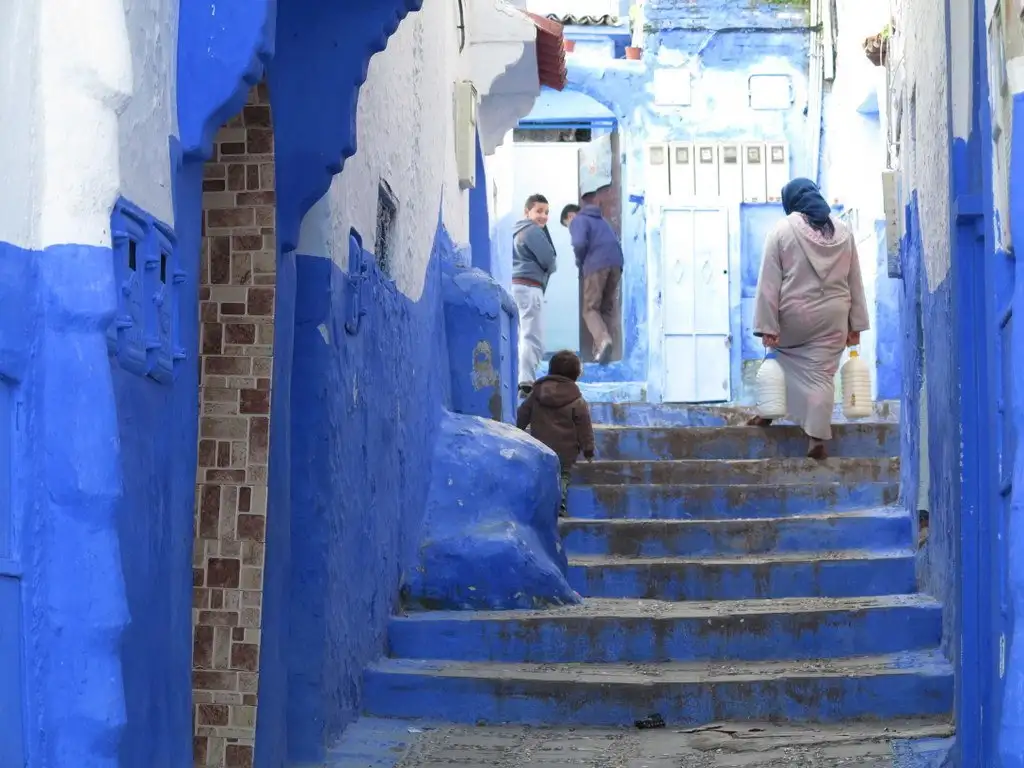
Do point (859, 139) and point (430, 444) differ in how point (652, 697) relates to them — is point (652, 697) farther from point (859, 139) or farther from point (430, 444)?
point (859, 139)

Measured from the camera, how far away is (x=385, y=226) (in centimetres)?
780

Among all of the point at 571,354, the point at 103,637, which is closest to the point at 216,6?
the point at 103,637

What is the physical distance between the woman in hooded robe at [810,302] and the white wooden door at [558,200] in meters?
7.37

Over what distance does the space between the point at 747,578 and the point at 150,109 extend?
5353mm

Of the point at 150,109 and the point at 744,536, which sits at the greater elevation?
the point at 150,109

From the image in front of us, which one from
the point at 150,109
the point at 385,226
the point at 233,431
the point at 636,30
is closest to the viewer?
the point at 150,109

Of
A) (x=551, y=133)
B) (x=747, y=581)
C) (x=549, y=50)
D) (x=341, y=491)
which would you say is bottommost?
(x=747, y=581)

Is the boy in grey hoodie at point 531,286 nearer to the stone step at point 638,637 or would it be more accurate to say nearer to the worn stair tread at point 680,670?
the stone step at point 638,637

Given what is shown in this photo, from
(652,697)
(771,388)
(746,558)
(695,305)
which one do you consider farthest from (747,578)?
(695,305)

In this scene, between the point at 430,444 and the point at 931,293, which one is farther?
the point at 430,444

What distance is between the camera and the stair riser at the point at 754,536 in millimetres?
9219

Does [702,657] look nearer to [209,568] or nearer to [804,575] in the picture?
[804,575]

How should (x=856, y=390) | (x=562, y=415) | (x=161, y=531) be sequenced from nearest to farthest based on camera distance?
(x=161, y=531), (x=562, y=415), (x=856, y=390)

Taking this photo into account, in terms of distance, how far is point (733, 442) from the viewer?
35.7 ft
